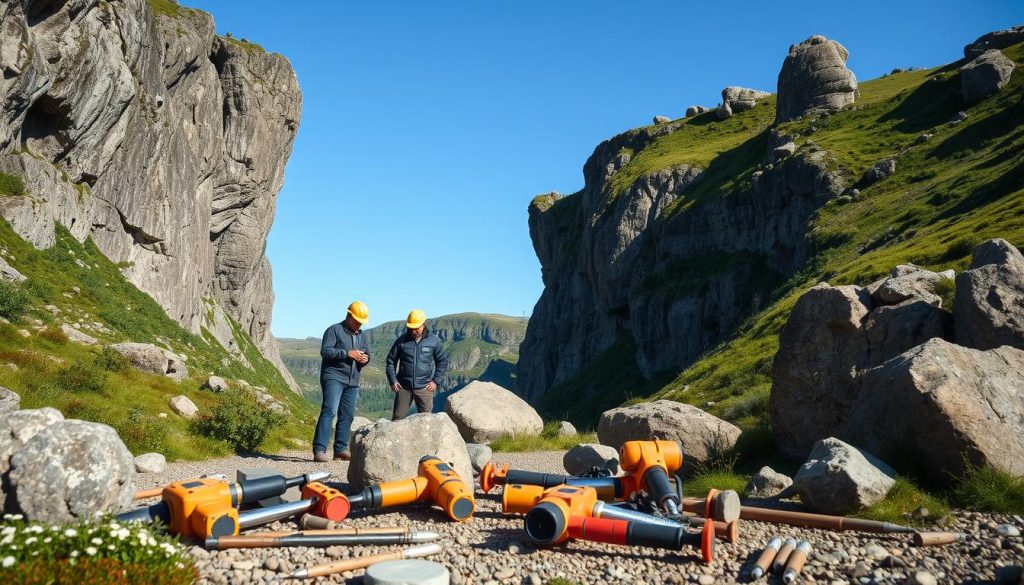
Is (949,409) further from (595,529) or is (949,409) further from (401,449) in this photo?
(401,449)

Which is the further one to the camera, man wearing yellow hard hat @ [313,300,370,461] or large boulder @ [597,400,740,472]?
man wearing yellow hard hat @ [313,300,370,461]

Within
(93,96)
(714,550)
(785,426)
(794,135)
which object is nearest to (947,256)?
(785,426)

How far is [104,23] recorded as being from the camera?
38.5 meters

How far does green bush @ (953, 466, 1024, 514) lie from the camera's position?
25.8 feet

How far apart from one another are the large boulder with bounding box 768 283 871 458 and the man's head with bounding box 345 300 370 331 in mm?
8417

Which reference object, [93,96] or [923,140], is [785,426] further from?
[923,140]

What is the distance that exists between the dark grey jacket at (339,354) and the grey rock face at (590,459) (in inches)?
193

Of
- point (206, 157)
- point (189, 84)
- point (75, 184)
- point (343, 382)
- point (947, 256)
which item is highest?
point (189, 84)

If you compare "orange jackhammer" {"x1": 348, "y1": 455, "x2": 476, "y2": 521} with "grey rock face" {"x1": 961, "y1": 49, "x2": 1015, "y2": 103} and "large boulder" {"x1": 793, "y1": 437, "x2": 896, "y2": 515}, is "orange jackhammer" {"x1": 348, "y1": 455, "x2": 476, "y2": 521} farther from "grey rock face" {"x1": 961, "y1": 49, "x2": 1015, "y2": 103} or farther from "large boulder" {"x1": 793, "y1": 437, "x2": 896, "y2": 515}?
"grey rock face" {"x1": 961, "y1": 49, "x2": 1015, "y2": 103}

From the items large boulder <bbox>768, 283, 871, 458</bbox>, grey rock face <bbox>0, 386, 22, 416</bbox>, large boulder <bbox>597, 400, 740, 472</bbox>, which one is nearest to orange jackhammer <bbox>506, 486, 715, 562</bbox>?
large boulder <bbox>597, 400, 740, 472</bbox>

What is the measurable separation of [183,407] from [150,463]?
223 inches

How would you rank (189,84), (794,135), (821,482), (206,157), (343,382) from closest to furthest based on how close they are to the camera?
1. (821,482)
2. (343,382)
3. (189,84)
4. (206,157)
5. (794,135)

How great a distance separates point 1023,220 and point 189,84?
60.2 meters

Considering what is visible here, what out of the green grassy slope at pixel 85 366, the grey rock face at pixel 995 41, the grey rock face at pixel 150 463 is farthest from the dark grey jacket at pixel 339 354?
the grey rock face at pixel 995 41
